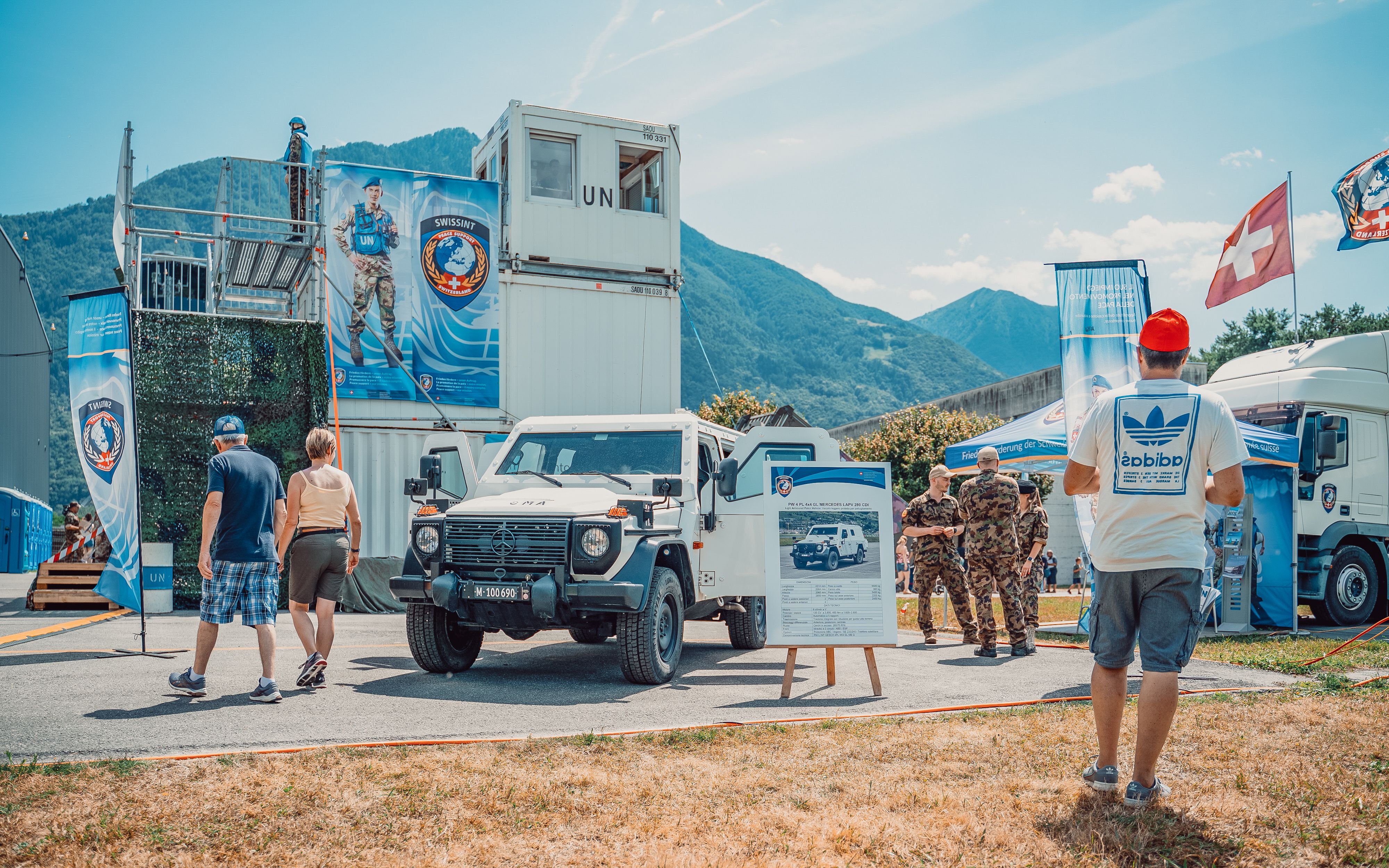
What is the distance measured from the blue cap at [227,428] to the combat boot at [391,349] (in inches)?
355

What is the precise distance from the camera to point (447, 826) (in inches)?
142

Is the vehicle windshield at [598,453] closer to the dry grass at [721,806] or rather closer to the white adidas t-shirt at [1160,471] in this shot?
the dry grass at [721,806]

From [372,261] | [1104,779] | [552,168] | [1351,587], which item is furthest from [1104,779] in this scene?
[552,168]

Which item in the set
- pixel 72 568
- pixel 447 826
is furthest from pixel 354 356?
pixel 447 826

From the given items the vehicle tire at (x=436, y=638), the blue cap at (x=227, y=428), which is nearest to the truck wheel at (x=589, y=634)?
the vehicle tire at (x=436, y=638)

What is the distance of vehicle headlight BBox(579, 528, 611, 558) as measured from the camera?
700cm

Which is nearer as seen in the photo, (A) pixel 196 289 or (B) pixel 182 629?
(B) pixel 182 629

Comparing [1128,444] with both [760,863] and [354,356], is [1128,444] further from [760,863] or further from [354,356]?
[354,356]

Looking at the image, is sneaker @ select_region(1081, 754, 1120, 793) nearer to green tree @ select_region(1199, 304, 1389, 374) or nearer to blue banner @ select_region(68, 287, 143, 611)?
blue banner @ select_region(68, 287, 143, 611)

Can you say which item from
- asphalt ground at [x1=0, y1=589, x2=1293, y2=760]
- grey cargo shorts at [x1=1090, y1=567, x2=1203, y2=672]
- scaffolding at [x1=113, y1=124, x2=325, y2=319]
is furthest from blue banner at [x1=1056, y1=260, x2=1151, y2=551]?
scaffolding at [x1=113, y1=124, x2=325, y2=319]

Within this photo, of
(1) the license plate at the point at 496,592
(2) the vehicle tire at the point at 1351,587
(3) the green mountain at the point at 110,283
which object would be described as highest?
(3) the green mountain at the point at 110,283

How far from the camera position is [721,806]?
3.90 meters

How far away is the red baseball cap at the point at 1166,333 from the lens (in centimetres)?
413

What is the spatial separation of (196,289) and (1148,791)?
20081mm
